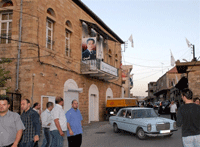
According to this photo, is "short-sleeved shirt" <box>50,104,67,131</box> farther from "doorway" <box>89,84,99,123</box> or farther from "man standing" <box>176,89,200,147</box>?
"doorway" <box>89,84,99,123</box>

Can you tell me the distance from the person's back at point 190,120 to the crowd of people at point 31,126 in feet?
9.75

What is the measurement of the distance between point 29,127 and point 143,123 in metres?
6.13

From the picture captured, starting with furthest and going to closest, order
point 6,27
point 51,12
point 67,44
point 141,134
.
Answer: point 67,44, point 51,12, point 6,27, point 141,134

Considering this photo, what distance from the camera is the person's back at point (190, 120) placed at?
161 inches

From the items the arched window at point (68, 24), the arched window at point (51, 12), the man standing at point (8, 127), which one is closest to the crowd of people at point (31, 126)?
the man standing at point (8, 127)

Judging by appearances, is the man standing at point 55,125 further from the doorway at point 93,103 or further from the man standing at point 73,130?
the doorway at point 93,103

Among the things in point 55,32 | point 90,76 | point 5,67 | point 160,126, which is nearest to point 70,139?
point 160,126

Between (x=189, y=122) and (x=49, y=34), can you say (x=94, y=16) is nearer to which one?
(x=49, y=34)

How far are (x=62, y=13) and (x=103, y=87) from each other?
997cm

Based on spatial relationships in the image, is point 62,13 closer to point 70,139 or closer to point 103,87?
point 103,87

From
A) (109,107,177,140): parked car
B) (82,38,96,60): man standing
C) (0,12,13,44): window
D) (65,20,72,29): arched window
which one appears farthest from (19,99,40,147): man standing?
(82,38,96,60): man standing

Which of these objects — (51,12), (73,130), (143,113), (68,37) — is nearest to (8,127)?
(73,130)

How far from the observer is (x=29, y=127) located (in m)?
4.97

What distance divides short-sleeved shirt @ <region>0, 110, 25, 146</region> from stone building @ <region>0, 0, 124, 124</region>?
824cm
